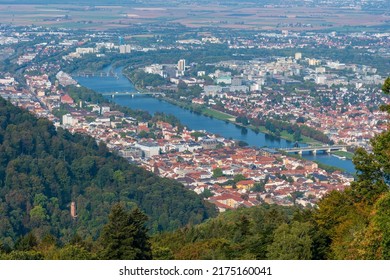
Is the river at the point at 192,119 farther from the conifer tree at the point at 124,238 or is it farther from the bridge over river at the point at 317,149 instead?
the conifer tree at the point at 124,238

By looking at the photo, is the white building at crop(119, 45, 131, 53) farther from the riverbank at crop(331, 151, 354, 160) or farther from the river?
the riverbank at crop(331, 151, 354, 160)

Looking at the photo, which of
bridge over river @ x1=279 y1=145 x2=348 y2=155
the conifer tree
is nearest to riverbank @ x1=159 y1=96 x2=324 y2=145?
bridge over river @ x1=279 y1=145 x2=348 y2=155

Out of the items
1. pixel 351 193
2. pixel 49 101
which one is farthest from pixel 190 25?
pixel 351 193

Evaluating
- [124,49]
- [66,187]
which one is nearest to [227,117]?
[66,187]

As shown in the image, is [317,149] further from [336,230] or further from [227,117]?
[336,230]

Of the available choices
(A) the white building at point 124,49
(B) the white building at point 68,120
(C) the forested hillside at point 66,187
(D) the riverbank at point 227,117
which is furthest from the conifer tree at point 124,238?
(A) the white building at point 124,49
